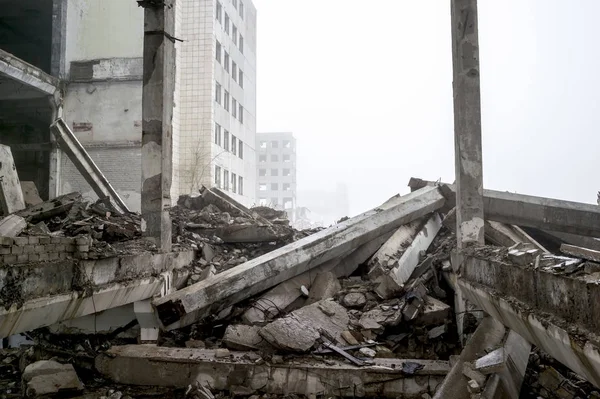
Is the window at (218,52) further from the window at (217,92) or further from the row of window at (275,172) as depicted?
the row of window at (275,172)

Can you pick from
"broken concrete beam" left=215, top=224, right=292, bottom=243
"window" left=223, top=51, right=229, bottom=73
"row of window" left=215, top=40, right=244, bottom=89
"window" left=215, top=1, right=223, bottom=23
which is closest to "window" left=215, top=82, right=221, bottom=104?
"row of window" left=215, top=40, right=244, bottom=89

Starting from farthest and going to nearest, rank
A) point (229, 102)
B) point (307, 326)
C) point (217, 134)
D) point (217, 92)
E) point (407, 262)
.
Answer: point (229, 102)
point (217, 92)
point (217, 134)
point (407, 262)
point (307, 326)

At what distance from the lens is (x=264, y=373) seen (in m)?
4.23

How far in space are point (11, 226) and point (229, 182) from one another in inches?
658

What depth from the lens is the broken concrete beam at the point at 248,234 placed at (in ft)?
22.5

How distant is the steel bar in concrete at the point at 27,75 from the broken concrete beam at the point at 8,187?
13.6ft

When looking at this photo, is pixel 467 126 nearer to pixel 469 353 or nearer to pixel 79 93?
→ pixel 469 353

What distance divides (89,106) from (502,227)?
10.9 m

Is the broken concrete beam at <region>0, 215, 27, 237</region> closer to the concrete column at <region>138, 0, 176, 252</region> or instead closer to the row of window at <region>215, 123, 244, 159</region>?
the concrete column at <region>138, 0, 176, 252</region>

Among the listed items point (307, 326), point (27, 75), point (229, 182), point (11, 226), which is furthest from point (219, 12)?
point (307, 326)

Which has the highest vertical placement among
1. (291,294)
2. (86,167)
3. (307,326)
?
(86,167)

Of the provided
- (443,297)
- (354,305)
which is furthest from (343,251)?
(443,297)

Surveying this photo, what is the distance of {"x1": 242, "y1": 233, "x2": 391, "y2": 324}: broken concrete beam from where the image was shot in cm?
506

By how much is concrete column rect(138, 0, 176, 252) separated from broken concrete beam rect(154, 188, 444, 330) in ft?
3.42
